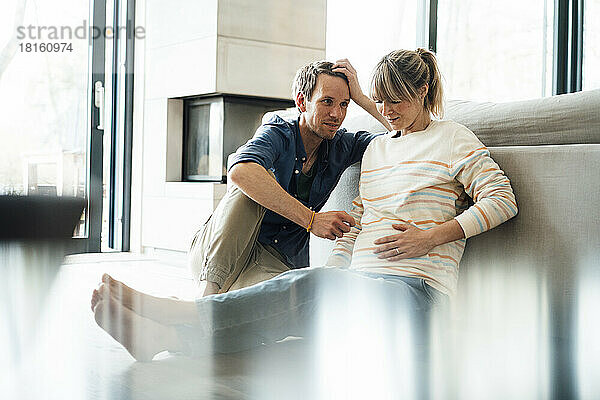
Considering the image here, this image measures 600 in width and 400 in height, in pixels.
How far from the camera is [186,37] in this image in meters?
2.88

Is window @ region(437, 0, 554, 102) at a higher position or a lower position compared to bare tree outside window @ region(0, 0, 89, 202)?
higher

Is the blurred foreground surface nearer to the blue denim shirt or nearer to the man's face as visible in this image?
the blue denim shirt

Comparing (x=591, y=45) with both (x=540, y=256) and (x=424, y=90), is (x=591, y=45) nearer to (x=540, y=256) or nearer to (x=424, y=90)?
(x=424, y=90)

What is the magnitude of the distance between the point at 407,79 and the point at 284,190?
0.91 ft

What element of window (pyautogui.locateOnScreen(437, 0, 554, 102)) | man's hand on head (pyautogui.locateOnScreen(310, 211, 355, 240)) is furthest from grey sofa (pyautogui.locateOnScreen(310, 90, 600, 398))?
window (pyautogui.locateOnScreen(437, 0, 554, 102))

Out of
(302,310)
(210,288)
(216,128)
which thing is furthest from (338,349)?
(216,128)

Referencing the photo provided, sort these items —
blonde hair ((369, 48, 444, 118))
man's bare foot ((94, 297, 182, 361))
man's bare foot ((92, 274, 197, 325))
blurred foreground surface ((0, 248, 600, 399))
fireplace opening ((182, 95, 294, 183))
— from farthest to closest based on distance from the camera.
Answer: fireplace opening ((182, 95, 294, 183)) < blonde hair ((369, 48, 444, 118)) < man's bare foot ((92, 274, 197, 325)) < man's bare foot ((94, 297, 182, 361)) < blurred foreground surface ((0, 248, 600, 399))

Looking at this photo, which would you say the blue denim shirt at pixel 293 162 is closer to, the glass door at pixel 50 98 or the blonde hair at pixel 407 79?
the blonde hair at pixel 407 79

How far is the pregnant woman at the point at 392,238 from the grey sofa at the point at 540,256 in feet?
0.13

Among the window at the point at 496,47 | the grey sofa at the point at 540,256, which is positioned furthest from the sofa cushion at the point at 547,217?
the window at the point at 496,47

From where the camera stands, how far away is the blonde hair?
1071mm

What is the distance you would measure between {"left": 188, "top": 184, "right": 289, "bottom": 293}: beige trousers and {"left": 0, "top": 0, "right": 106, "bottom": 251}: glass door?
621 mm

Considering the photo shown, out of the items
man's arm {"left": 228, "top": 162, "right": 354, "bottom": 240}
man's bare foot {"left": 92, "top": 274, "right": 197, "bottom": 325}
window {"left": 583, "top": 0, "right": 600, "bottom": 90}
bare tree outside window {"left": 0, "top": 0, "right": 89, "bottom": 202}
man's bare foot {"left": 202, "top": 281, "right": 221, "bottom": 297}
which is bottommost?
man's bare foot {"left": 202, "top": 281, "right": 221, "bottom": 297}

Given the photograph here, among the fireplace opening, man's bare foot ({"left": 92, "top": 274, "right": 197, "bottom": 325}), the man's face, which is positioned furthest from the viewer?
the fireplace opening
